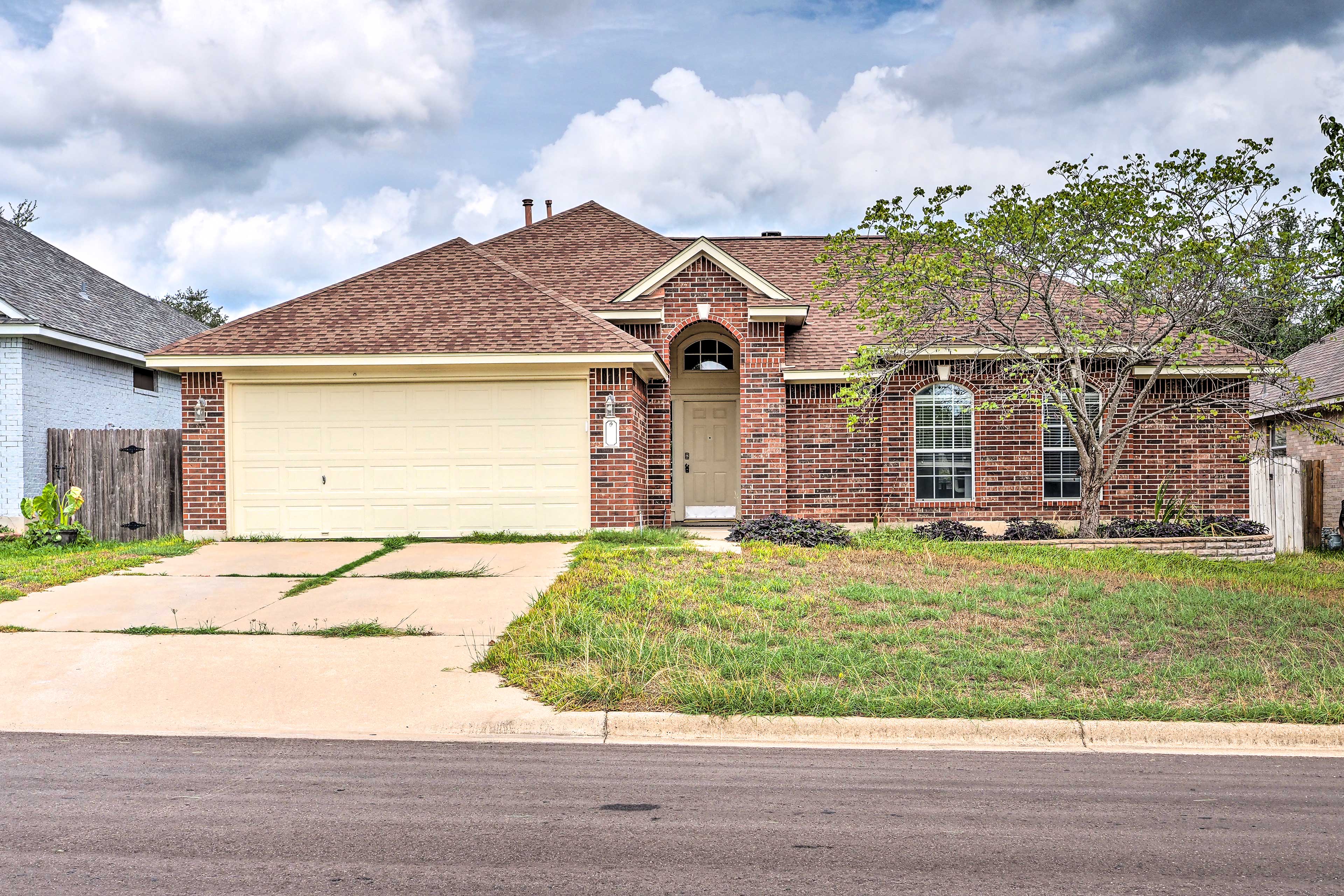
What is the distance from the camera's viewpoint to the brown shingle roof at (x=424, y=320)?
47.4 ft

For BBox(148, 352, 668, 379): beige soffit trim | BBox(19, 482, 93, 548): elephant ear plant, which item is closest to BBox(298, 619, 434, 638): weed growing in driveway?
BBox(148, 352, 668, 379): beige soffit trim

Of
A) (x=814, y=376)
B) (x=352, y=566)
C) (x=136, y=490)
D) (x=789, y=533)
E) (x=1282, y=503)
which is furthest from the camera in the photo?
(x=1282, y=503)

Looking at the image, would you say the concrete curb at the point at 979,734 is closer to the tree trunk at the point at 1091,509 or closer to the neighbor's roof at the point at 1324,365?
the tree trunk at the point at 1091,509

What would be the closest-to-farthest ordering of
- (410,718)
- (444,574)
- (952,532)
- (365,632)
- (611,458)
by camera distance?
(410,718), (365,632), (444,574), (611,458), (952,532)

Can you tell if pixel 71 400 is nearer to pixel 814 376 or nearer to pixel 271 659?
pixel 271 659

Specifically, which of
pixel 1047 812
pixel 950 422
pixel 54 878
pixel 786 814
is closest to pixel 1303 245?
pixel 950 422

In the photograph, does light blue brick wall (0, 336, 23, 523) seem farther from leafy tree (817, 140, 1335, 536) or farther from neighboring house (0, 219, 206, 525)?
leafy tree (817, 140, 1335, 536)

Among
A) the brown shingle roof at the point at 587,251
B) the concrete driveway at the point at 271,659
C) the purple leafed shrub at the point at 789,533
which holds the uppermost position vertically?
the brown shingle roof at the point at 587,251

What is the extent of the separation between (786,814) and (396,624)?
4.97 metres

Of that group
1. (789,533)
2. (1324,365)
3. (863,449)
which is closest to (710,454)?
(863,449)

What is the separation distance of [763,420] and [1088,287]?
5638 mm

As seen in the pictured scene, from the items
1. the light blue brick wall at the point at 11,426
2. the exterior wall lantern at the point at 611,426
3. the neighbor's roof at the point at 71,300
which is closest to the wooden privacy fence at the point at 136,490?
the light blue brick wall at the point at 11,426

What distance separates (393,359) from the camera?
1430 cm

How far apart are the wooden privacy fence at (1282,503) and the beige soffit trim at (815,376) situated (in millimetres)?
7596
